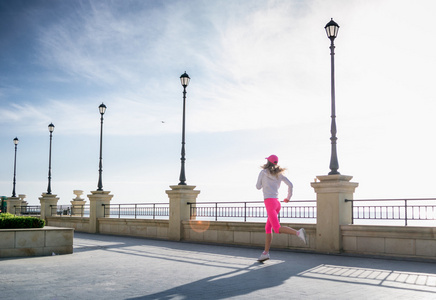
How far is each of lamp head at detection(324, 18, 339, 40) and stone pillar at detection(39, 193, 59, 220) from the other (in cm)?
2111

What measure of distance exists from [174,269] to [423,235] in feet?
17.6

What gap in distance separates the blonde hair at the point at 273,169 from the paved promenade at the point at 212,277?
188 centimetres

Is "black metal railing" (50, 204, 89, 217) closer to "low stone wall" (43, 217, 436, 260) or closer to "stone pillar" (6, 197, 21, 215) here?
"stone pillar" (6, 197, 21, 215)

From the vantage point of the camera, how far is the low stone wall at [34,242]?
10898mm

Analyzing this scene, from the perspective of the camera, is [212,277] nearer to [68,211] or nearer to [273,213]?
[273,213]

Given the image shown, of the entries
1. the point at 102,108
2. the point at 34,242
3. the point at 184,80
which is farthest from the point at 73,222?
the point at 34,242

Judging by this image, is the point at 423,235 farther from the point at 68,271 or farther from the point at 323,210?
the point at 68,271

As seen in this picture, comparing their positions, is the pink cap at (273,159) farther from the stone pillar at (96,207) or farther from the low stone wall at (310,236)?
the stone pillar at (96,207)

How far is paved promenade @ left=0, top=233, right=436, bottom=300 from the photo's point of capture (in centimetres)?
611

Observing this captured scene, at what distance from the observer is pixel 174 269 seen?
849 cm

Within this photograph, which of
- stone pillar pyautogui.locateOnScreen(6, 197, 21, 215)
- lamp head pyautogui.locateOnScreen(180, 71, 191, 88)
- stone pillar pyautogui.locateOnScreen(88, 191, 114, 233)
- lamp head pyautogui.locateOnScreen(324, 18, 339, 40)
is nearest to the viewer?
lamp head pyautogui.locateOnScreen(324, 18, 339, 40)

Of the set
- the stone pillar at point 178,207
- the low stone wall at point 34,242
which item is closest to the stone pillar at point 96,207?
the stone pillar at point 178,207

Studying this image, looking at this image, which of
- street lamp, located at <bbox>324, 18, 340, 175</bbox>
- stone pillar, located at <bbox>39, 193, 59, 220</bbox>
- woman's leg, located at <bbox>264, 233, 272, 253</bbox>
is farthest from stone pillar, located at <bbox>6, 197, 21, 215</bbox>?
woman's leg, located at <bbox>264, 233, 272, 253</bbox>

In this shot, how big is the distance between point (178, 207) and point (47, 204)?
Result: 1469 cm
